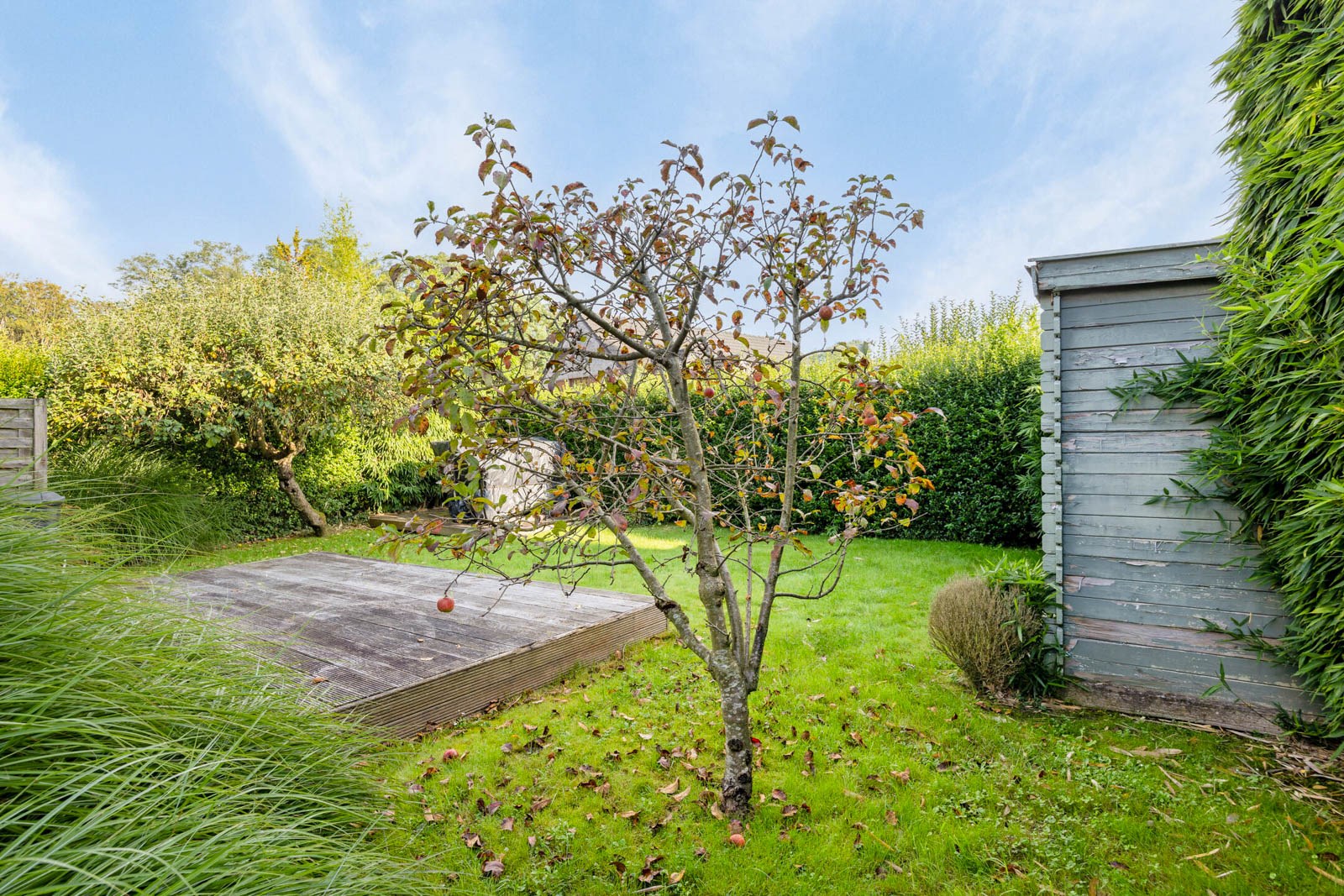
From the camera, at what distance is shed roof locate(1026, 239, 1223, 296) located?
3.17 m

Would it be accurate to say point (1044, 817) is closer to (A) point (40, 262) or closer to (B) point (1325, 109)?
(B) point (1325, 109)

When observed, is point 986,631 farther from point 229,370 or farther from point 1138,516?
point 229,370

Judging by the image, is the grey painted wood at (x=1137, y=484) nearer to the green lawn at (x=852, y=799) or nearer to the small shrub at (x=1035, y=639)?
the small shrub at (x=1035, y=639)

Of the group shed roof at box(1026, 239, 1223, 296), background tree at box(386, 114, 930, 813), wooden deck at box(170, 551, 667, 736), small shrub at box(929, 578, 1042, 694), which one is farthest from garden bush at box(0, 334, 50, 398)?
shed roof at box(1026, 239, 1223, 296)

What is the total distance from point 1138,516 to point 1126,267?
4.45 ft

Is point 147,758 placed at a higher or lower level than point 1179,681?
higher

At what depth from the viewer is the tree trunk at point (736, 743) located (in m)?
2.30

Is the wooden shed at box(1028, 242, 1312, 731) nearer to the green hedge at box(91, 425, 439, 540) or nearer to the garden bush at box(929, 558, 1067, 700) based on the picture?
the garden bush at box(929, 558, 1067, 700)

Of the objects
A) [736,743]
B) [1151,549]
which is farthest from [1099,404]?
[736,743]

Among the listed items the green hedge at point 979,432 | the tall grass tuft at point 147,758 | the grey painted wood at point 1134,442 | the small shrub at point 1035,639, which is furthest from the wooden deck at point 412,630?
the green hedge at point 979,432

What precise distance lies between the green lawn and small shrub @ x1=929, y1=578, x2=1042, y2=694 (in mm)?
191

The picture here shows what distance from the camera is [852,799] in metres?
2.44

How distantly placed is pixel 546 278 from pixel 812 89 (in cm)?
1117

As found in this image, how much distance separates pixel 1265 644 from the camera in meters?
3.02
